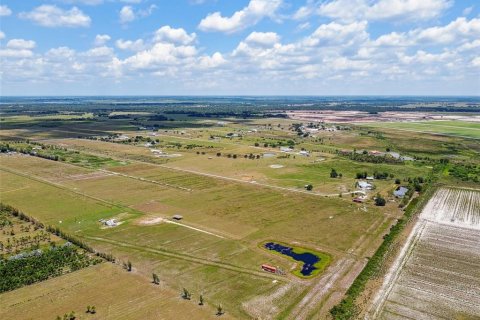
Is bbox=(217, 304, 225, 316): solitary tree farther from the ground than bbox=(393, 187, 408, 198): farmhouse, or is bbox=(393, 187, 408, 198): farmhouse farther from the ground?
bbox=(393, 187, 408, 198): farmhouse

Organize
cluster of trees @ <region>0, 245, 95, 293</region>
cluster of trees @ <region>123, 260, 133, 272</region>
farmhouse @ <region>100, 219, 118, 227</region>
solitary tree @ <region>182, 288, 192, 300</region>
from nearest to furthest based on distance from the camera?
solitary tree @ <region>182, 288, 192, 300</region>, cluster of trees @ <region>0, 245, 95, 293</region>, cluster of trees @ <region>123, 260, 133, 272</region>, farmhouse @ <region>100, 219, 118, 227</region>

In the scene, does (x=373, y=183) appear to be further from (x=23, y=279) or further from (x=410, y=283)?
(x=23, y=279)

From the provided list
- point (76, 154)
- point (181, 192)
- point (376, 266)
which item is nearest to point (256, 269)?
point (376, 266)

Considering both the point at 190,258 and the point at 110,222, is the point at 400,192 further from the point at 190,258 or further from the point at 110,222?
the point at 110,222

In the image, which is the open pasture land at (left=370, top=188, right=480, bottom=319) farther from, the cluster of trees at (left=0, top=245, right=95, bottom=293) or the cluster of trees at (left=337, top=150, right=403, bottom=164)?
the cluster of trees at (left=337, top=150, right=403, bottom=164)

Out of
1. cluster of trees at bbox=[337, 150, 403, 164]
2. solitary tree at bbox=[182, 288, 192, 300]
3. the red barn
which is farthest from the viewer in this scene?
cluster of trees at bbox=[337, 150, 403, 164]

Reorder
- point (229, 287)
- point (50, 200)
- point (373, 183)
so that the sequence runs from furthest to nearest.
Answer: point (373, 183) < point (50, 200) < point (229, 287)

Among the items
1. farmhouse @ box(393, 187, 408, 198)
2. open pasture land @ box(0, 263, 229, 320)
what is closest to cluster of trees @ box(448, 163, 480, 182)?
farmhouse @ box(393, 187, 408, 198)
